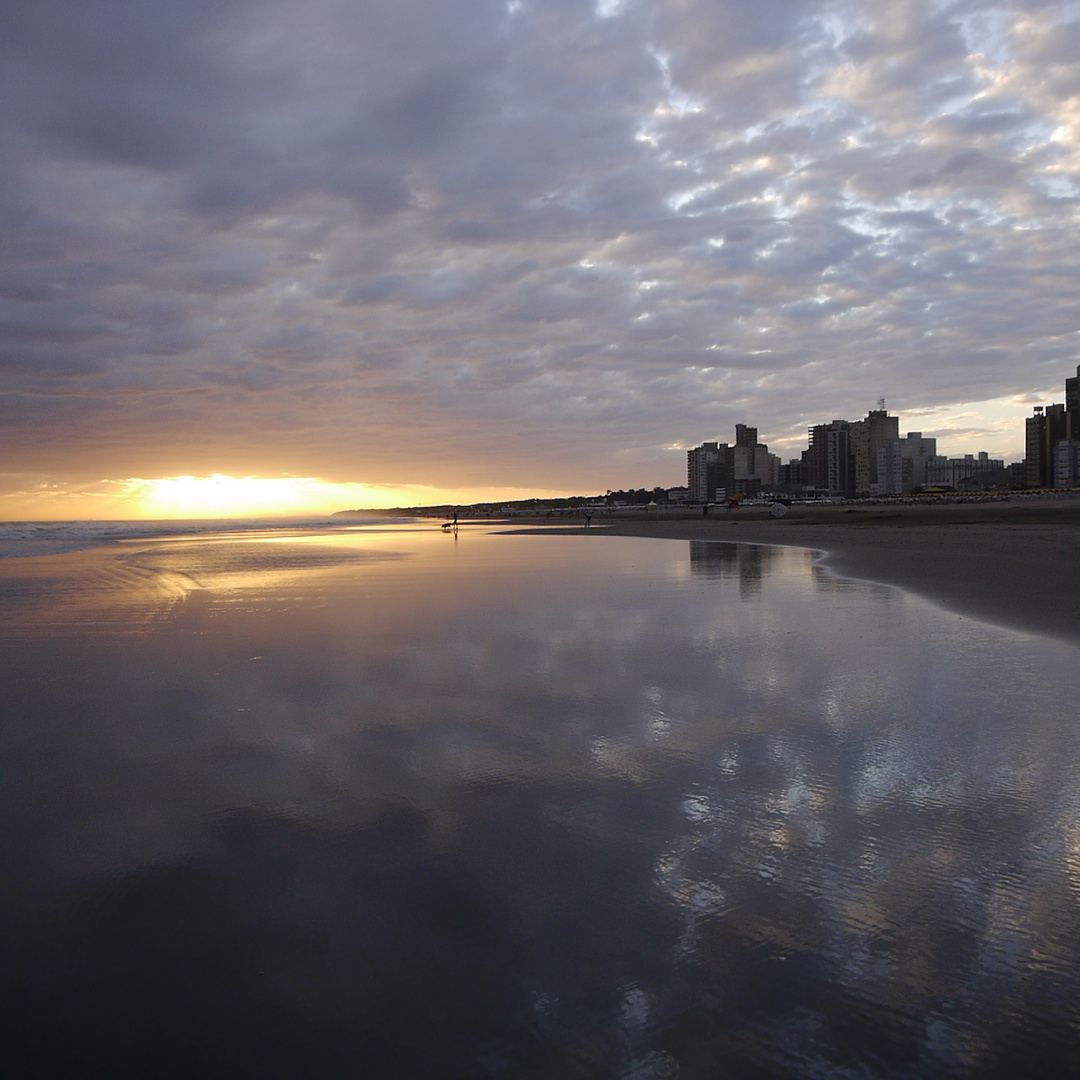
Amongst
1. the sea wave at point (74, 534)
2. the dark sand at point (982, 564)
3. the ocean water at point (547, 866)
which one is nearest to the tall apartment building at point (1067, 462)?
the dark sand at point (982, 564)

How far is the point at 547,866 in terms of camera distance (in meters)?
4.16

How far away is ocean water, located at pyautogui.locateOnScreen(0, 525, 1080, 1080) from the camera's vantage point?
9.52 ft

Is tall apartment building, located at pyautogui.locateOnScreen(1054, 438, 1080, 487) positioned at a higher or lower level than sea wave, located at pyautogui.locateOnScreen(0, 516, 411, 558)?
higher

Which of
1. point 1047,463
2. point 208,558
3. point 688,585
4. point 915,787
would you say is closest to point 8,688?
point 915,787

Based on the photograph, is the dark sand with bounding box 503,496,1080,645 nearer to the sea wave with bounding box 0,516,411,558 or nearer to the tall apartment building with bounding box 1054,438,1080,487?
the sea wave with bounding box 0,516,411,558

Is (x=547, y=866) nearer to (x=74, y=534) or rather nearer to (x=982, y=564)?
(x=982, y=564)

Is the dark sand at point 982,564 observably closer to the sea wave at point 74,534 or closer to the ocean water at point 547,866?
the ocean water at point 547,866

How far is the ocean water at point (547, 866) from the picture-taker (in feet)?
9.52

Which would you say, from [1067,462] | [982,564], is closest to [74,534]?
[982,564]

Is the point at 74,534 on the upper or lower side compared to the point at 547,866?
upper

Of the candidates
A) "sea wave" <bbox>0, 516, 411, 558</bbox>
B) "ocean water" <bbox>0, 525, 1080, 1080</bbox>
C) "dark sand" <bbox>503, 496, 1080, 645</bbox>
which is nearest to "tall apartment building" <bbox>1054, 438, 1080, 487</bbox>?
"dark sand" <bbox>503, 496, 1080, 645</bbox>

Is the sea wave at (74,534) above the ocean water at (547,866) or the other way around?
above

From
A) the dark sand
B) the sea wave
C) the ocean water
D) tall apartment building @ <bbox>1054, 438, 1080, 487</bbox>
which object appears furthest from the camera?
tall apartment building @ <bbox>1054, 438, 1080, 487</bbox>

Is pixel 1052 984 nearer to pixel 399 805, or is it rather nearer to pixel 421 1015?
pixel 421 1015
